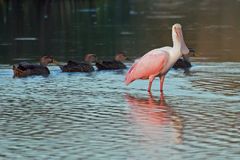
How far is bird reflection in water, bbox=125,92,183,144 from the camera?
32.9 feet

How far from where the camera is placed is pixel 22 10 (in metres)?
50.7

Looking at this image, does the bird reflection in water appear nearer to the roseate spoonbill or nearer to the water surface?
the water surface

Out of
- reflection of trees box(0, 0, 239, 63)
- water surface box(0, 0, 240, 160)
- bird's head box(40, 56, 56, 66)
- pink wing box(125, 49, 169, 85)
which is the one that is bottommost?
reflection of trees box(0, 0, 239, 63)

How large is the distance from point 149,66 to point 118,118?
328 cm

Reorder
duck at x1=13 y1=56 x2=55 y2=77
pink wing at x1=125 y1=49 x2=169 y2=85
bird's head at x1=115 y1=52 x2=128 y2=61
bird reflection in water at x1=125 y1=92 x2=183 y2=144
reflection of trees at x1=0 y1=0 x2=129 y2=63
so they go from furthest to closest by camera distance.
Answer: reflection of trees at x1=0 y1=0 x2=129 y2=63 → bird's head at x1=115 y1=52 x2=128 y2=61 → duck at x1=13 y1=56 x2=55 y2=77 → pink wing at x1=125 y1=49 x2=169 y2=85 → bird reflection in water at x1=125 y1=92 x2=183 y2=144

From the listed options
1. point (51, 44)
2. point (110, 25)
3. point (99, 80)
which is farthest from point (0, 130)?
point (110, 25)

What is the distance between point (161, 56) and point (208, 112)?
2908mm

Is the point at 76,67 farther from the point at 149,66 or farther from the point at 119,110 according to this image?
the point at 119,110

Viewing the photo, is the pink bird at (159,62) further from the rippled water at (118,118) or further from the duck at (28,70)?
the duck at (28,70)

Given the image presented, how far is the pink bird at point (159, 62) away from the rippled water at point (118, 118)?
0.26 meters

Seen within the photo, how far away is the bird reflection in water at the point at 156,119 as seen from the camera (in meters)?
10.0

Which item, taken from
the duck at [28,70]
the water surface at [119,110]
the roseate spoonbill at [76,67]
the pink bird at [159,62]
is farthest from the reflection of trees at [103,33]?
the pink bird at [159,62]

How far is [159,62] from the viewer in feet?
47.6

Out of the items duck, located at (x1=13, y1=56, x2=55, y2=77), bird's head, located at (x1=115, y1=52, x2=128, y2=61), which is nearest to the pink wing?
duck, located at (x1=13, y1=56, x2=55, y2=77)
